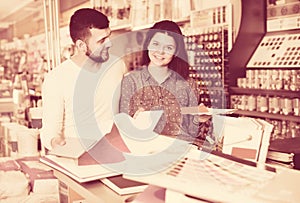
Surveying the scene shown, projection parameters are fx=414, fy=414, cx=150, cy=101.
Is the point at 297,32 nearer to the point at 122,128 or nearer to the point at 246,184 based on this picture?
the point at 122,128

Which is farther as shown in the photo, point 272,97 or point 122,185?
point 272,97

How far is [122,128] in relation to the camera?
4.29 ft

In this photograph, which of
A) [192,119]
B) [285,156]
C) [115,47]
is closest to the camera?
[285,156]

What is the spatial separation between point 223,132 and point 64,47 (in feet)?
9.36

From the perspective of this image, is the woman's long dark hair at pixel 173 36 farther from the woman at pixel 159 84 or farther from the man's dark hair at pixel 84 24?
the man's dark hair at pixel 84 24

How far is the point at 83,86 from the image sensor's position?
8.77ft

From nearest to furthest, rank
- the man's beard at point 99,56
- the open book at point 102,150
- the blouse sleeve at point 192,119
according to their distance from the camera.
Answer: the open book at point 102,150
the blouse sleeve at point 192,119
the man's beard at point 99,56

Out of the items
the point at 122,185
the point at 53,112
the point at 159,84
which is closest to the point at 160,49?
the point at 159,84

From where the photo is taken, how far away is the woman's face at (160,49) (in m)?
2.64

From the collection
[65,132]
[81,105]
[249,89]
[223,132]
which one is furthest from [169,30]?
[223,132]

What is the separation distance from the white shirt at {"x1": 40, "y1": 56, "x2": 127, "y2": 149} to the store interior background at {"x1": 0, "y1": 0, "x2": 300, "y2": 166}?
1.09m

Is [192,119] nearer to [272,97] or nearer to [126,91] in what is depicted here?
[126,91]

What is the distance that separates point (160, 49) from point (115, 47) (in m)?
2.12

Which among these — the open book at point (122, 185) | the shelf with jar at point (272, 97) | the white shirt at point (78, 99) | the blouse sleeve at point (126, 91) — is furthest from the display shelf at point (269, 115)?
the open book at point (122, 185)
